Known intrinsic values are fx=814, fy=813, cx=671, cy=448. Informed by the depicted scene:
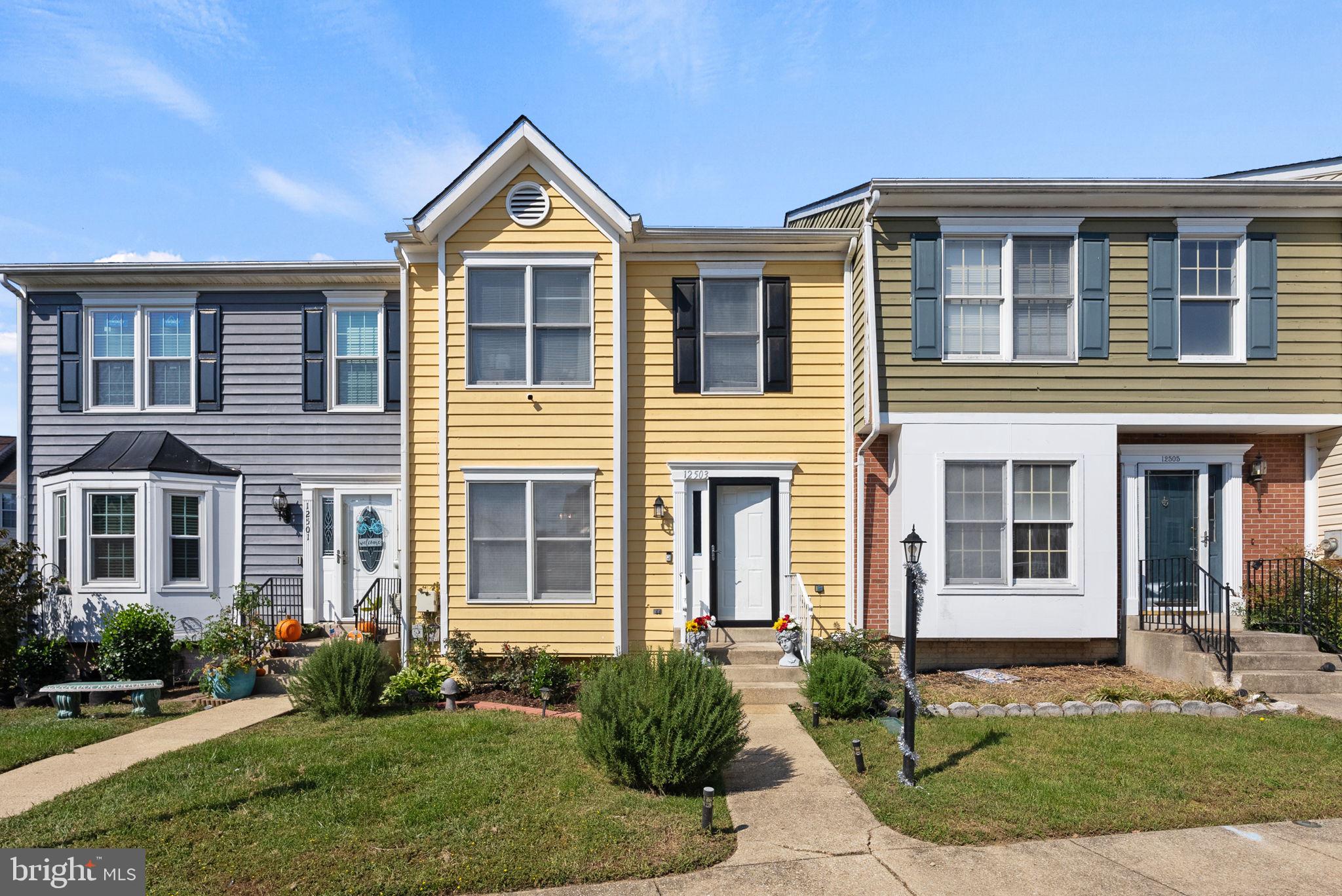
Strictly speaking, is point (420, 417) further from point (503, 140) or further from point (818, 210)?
point (818, 210)

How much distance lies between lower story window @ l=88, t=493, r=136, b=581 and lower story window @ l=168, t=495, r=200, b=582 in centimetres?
47

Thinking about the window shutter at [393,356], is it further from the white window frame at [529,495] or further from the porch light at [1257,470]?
the porch light at [1257,470]

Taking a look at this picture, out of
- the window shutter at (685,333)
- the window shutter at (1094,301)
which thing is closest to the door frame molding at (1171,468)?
the window shutter at (1094,301)

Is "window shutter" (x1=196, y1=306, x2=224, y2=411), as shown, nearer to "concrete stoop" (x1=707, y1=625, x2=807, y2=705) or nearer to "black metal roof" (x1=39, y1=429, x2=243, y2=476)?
"black metal roof" (x1=39, y1=429, x2=243, y2=476)

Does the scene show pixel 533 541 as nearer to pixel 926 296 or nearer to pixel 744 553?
pixel 744 553

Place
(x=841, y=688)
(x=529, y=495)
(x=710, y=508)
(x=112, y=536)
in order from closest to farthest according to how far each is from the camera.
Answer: (x=841, y=688) → (x=529, y=495) → (x=710, y=508) → (x=112, y=536)

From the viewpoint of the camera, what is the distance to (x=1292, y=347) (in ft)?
34.7

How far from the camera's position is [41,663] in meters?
10.9

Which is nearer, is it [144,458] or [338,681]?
[338,681]

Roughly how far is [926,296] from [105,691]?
37.4ft

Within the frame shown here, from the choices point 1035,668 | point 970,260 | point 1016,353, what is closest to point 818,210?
point 970,260

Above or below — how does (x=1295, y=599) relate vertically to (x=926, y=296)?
below

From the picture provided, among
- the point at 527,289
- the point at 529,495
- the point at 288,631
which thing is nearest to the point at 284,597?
the point at 288,631

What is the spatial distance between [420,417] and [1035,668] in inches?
349
